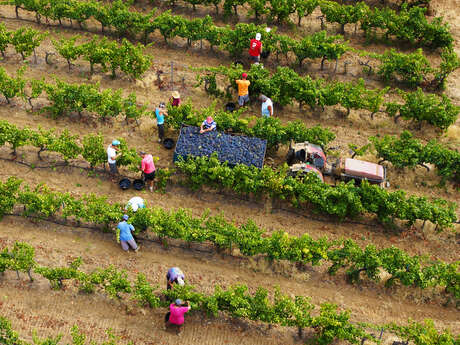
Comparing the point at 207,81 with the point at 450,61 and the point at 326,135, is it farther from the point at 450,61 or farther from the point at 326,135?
the point at 450,61

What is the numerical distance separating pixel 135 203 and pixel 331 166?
7.22 meters

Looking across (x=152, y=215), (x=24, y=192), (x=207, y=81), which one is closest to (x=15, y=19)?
(x=207, y=81)

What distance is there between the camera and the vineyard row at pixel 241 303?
1562cm

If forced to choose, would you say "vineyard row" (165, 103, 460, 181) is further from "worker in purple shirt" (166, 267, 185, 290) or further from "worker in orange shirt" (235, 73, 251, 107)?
"worker in purple shirt" (166, 267, 185, 290)

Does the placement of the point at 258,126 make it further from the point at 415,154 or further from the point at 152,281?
the point at 152,281

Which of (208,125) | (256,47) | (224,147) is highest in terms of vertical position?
(256,47)

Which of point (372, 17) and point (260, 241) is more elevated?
point (372, 17)

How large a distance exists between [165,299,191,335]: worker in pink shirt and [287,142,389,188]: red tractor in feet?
20.8

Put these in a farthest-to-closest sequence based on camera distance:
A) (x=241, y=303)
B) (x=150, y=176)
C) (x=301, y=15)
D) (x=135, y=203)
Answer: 1. (x=301, y=15)
2. (x=150, y=176)
3. (x=135, y=203)
4. (x=241, y=303)

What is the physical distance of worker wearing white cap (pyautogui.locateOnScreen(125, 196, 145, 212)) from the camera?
58.0 feet

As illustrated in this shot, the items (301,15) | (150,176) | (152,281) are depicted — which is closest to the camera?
(152,281)

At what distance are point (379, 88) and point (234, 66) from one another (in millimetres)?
6521

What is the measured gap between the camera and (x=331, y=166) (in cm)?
1977

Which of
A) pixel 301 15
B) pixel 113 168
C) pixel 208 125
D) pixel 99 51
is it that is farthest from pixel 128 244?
pixel 301 15
